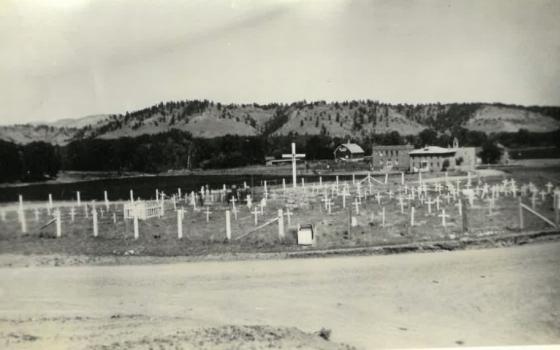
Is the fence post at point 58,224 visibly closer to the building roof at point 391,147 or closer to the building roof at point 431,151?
the building roof at point 391,147

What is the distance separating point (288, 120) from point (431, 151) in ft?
6.70

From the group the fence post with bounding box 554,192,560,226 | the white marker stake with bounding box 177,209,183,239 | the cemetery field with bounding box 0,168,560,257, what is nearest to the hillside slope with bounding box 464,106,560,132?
the cemetery field with bounding box 0,168,560,257

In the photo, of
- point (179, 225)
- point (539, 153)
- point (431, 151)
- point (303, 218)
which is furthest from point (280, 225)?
point (539, 153)

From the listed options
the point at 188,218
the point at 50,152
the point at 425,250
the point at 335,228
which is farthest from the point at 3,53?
the point at 425,250

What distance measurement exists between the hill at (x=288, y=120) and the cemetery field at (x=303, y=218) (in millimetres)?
740

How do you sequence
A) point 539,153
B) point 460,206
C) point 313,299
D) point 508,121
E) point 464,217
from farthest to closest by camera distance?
point 460,206 → point 464,217 → point 508,121 → point 539,153 → point 313,299

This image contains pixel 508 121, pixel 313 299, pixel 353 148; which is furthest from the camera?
pixel 353 148

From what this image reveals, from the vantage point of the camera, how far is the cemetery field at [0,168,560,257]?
568cm

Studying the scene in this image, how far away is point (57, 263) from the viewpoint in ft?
18.7

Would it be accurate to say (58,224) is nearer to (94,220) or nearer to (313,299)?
(94,220)

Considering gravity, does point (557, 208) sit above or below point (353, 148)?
below

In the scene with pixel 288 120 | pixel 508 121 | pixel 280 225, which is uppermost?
pixel 288 120

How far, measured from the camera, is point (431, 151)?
6188 millimetres

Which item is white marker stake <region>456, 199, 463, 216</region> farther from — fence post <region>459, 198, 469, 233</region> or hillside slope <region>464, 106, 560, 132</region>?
hillside slope <region>464, 106, 560, 132</region>
